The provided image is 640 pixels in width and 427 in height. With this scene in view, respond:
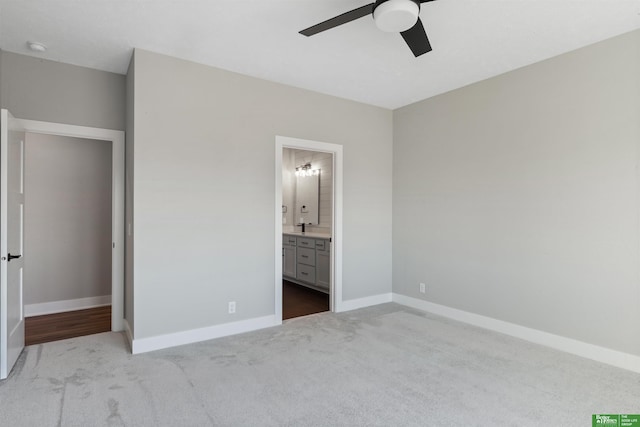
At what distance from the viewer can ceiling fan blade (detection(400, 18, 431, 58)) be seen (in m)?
2.20

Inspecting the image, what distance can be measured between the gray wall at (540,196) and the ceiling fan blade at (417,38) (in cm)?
162

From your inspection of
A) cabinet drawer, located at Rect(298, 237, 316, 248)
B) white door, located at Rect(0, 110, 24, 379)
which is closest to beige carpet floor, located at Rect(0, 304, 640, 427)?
white door, located at Rect(0, 110, 24, 379)

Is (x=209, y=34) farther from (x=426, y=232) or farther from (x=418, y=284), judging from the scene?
(x=418, y=284)

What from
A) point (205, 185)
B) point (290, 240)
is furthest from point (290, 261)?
point (205, 185)

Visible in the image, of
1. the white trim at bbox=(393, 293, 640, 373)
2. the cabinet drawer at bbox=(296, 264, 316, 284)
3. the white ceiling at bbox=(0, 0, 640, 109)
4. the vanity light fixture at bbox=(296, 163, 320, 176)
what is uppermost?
the white ceiling at bbox=(0, 0, 640, 109)

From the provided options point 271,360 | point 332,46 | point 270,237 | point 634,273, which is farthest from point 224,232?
point 634,273

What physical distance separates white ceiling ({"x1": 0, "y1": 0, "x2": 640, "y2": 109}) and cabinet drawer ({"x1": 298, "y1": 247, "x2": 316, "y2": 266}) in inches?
103

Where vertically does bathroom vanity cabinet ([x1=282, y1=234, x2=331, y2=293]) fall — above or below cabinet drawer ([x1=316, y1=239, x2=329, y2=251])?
A: below

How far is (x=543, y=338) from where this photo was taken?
3.29 metres

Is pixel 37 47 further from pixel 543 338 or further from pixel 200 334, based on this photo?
pixel 543 338

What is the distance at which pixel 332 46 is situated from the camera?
9.93 feet

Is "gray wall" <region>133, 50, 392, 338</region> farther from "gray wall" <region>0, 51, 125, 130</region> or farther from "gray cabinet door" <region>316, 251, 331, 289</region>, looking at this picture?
"gray cabinet door" <region>316, 251, 331, 289</region>

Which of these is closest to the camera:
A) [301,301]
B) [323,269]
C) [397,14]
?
[397,14]

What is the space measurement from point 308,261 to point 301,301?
762mm
